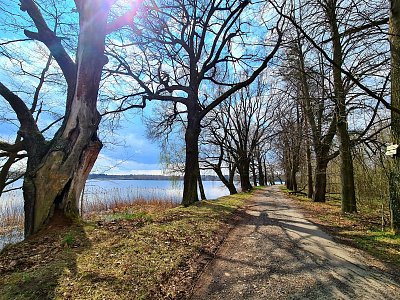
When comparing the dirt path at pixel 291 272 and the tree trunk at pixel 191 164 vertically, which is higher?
the tree trunk at pixel 191 164

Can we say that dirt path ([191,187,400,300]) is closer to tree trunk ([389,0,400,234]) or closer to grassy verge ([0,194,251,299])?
grassy verge ([0,194,251,299])

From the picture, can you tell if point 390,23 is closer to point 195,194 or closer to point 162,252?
point 162,252

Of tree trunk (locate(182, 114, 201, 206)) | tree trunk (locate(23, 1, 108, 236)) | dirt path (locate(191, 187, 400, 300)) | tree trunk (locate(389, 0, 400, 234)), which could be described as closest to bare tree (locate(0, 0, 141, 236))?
tree trunk (locate(23, 1, 108, 236))

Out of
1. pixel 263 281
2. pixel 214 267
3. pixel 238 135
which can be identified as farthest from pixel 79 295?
pixel 238 135

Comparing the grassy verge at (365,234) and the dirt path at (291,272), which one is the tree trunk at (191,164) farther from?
the dirt path at (291,272)

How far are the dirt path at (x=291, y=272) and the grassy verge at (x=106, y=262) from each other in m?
0.37

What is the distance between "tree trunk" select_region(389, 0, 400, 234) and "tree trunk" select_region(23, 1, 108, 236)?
6.40 metres

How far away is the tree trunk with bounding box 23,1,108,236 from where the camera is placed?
5.14m

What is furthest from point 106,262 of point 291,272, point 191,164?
point 191,164

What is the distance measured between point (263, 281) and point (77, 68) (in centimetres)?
570

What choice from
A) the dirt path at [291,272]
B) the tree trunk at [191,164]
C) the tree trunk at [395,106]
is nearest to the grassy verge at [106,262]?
the dirt path at [291,272]

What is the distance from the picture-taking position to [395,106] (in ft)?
18.5

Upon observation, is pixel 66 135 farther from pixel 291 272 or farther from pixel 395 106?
pixel 395 106

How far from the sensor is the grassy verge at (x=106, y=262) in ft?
9.26
